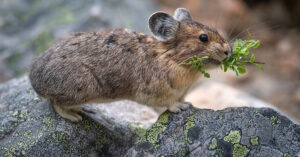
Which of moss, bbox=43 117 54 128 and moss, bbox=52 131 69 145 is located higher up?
moss, bbox=43 117 54 128

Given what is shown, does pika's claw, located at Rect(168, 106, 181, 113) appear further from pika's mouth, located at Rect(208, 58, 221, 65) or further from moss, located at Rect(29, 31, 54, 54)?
moss, located at Rect(29, 31, 54, 54)

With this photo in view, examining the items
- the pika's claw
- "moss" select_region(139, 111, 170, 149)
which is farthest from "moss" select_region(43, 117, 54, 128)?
the pika's claw

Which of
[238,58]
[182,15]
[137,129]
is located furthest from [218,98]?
[238,58]

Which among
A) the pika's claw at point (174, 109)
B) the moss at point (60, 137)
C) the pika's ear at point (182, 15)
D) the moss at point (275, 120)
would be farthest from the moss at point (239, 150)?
the moss at point (60, 137)

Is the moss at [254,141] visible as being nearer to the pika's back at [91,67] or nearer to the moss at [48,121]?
the pika's back at [91,67]

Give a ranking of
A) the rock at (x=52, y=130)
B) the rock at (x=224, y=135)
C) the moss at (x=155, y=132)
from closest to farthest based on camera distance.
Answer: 1. the rock at (x=224, y=135)
2. the moss at (x=155, y=132)
3. the rock at (x=52, y=130)

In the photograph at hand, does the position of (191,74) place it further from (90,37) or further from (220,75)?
(220,75)
